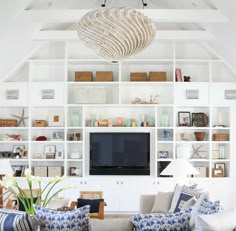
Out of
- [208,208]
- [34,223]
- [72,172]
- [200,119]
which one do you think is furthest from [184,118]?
[34,223]

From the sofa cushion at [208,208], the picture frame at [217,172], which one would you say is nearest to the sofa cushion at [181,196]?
the sofa cushion at [208,208]

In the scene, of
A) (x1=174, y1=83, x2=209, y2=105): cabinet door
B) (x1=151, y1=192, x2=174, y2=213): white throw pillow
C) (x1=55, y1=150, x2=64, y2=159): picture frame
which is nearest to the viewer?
(x1=151, y1=192, x2=174, y2=213): white throw pillow

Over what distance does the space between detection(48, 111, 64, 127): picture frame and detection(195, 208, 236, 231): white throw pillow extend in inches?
201

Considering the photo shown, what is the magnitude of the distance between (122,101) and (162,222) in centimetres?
496

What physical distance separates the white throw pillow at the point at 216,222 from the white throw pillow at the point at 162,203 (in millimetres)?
2058

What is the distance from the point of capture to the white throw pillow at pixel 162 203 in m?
5.14

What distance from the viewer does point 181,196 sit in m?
4.92

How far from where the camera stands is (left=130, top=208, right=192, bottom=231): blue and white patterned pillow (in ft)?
10.2

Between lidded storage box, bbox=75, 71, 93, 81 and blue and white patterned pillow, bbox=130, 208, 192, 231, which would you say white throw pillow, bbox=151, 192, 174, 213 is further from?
lidded storage box, bbox=75, 71, 93, 81

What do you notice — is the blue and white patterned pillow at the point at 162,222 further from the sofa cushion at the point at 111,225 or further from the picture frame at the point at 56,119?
the picture frame at the point at 56,119

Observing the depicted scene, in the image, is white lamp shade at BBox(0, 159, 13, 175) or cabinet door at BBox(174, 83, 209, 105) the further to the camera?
cabinet door at BBox(174, 83, 209, 105)

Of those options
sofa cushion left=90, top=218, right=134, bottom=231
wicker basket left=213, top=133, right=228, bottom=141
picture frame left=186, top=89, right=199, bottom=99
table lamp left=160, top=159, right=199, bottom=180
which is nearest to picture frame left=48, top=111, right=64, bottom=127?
picture frame left=186, top=89, right=199, bottom=99

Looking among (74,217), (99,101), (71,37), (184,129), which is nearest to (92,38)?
(74,217)

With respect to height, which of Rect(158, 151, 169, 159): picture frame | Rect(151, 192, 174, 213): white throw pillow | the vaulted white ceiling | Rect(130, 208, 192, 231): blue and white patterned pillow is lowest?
Rect(151, 192, 174, 213): white throw pillow
